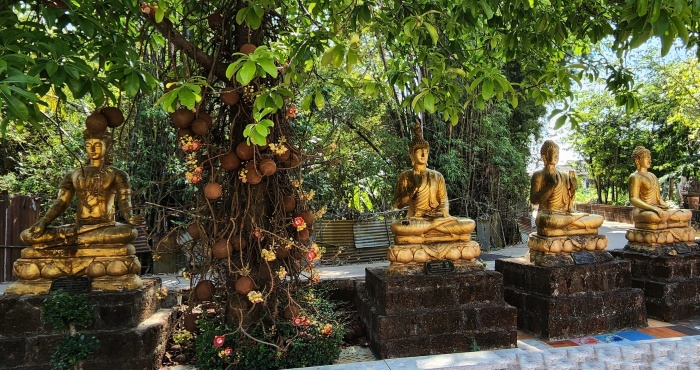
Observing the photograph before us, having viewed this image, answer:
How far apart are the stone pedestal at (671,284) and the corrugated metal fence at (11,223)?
7.94 metres

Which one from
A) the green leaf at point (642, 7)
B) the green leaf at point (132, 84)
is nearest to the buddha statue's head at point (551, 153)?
the green leaf at point (642, 7)

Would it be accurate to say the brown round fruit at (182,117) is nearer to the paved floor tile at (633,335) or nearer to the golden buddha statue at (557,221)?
the golden buddha statue at (557,221)

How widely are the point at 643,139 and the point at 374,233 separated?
15.3 meters

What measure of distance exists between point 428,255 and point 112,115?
2.87 meters

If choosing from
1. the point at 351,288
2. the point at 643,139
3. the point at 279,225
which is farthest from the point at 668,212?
the point at 643,139

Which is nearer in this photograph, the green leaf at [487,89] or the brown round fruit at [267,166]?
the green leaf at [487,89]

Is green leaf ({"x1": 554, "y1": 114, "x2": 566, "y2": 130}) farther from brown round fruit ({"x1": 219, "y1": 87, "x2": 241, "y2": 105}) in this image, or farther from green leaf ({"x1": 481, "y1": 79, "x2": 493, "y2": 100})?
brown round fruit ({"x1": 219, "y1": 87, "x2": 241, "y2": 105})

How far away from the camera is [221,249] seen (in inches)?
120

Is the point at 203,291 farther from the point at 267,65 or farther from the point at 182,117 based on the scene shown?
the point at 267,65

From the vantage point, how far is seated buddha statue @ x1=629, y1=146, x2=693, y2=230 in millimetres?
4953

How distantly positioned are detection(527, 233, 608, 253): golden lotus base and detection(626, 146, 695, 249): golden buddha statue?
2.77 ft

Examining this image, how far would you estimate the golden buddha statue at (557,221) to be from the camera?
4375mm

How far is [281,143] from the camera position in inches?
124

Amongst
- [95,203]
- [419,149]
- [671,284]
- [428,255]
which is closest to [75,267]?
[95,203]
